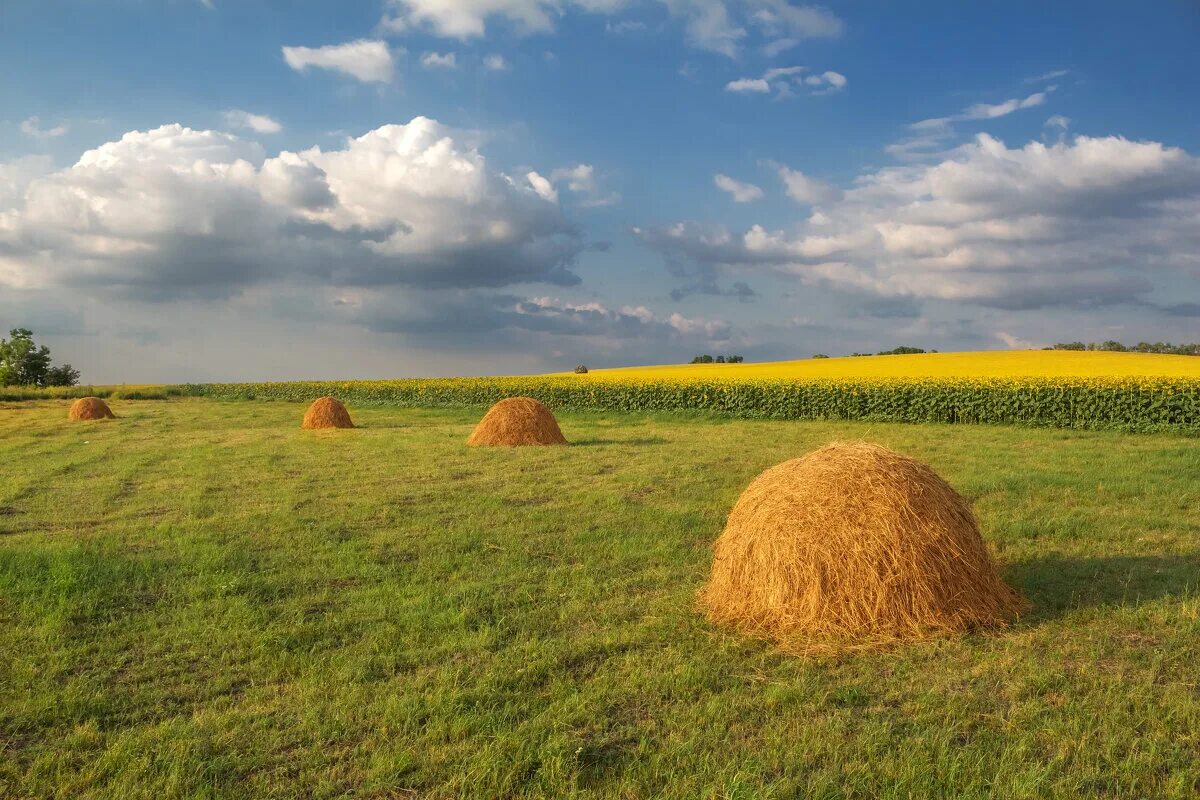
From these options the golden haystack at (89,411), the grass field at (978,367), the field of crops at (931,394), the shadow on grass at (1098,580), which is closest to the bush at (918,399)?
the field of crops at (931,394)

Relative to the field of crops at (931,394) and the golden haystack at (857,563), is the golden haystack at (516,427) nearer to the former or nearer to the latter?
the field of crops at (931,394)

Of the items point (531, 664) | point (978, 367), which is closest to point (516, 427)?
point (531, 664)

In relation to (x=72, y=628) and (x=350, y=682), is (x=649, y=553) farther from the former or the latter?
(x=72, y=628)

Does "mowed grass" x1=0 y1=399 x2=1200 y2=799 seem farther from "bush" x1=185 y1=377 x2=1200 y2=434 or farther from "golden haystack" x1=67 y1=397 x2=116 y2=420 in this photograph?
"golden haystack" x1=67 y1=397 x2=116 y2=420

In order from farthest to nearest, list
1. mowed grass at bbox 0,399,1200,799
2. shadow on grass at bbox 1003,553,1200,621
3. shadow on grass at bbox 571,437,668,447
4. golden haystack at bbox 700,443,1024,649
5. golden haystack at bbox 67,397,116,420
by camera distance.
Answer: golden haystack at bbox 67,397,116,420, shadow on grass at bbox 571,437,668,447, shadow on grass at bbox 1003,553,1200,621, golden haystack at bbox 700,443,1024,649, mowed grass at bbox 0,399,1200,799

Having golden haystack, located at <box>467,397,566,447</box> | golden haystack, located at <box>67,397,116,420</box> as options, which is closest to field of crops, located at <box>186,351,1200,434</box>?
golden haystack, located at <box>467,397,566,447</box>

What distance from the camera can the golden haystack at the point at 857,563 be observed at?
6672mm

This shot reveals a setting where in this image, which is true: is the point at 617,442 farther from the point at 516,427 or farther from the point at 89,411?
the point at 89,411

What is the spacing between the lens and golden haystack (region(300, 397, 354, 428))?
27.2 meters

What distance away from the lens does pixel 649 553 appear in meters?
9.45

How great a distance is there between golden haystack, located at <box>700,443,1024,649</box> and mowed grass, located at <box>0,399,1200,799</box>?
325mm

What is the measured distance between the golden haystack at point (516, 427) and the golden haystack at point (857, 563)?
13569 mm

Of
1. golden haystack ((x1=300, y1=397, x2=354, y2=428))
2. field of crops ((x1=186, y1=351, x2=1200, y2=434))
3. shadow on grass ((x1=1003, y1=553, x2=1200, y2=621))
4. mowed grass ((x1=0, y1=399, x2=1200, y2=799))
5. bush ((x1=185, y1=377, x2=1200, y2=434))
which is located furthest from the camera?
golden haystack ((x1=300, y1=397, x2=354, y2=428))

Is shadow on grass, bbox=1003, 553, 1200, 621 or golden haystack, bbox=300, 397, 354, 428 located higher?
golden haystack, bbox=300, 397, 354, 428
